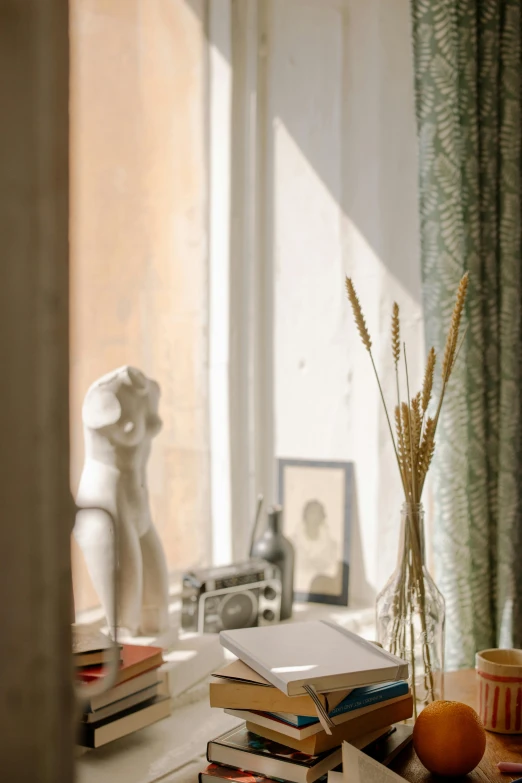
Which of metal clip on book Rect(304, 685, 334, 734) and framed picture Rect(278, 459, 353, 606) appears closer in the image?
metal clip on book Rect(304, 685, 334, 734)

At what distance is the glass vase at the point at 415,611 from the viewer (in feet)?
3.92

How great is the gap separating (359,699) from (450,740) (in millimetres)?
114

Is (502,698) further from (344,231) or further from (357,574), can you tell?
(344,231)

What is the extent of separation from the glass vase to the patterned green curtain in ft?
1.63

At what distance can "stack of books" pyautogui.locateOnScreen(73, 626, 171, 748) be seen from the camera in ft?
3.45

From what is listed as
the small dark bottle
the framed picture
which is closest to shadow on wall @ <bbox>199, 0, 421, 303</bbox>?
the framed picture

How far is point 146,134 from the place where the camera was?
1.67 meters

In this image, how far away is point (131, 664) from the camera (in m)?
1.10

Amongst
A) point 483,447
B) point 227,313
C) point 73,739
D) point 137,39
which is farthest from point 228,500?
point 73,739

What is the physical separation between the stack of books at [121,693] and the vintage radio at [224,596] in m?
0.30

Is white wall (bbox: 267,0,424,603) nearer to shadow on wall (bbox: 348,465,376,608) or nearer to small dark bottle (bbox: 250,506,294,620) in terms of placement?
shadow on wall (bbox: 348,465,376,608)

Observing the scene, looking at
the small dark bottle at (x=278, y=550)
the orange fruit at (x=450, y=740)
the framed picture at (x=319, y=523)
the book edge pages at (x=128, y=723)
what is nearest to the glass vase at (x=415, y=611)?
the orange fruit at (x=450, y=740)

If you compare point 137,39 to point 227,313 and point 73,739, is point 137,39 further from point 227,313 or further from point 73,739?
point 73,739

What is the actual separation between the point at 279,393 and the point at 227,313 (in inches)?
9.3
